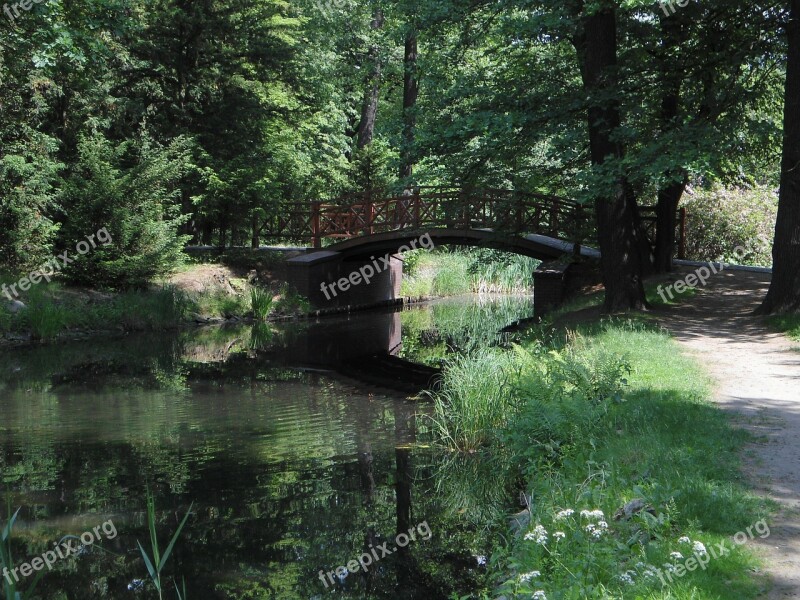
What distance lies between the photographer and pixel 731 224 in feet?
71.1

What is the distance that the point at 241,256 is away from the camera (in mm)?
24109

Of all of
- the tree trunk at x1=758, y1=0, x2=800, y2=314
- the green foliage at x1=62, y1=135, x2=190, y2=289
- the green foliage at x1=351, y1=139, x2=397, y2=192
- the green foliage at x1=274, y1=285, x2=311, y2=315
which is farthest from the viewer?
the green foliage at x1=351, y1=139, x2=397, y2=192

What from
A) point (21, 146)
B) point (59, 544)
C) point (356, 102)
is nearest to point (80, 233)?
point (21, 146)

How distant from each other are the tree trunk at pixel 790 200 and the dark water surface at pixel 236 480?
5809mm

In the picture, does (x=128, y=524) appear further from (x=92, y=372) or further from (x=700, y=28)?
Result: (x=700, y=28)

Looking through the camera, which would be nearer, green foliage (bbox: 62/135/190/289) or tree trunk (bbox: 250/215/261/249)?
green foliage (bbox: 62/135/190/289)

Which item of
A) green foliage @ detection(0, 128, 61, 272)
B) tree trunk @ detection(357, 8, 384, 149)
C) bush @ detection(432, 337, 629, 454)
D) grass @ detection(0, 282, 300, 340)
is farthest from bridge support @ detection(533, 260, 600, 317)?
tree trunk @ detection(357, 8, 384, 149)

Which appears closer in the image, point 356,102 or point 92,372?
point 92,372

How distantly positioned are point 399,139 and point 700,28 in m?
5.52

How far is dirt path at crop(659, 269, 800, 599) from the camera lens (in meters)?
4.80

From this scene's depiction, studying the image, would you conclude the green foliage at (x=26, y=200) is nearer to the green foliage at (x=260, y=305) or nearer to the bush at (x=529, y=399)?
the green foliage at (x=260, y=305)

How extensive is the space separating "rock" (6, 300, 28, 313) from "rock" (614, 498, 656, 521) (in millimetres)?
16124

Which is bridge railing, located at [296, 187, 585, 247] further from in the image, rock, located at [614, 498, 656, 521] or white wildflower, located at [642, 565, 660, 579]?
white wildflower, located at [642, 565, 660, 579]

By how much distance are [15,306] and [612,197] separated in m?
12.7
